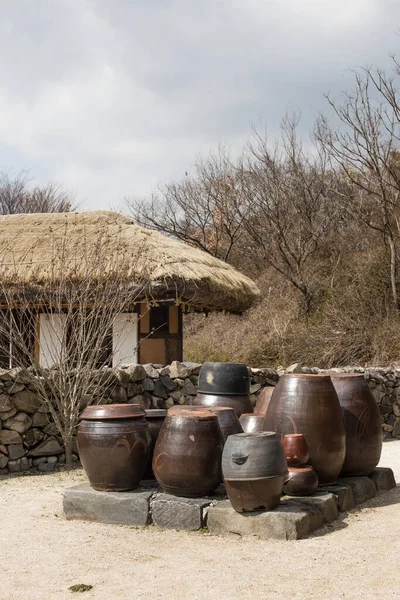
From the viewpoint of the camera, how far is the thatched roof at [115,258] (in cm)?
953

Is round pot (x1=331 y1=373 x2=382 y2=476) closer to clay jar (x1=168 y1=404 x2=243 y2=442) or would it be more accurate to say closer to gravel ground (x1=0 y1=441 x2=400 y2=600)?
gravel ground (x1=0 y1=441 x2=400 y2=600)

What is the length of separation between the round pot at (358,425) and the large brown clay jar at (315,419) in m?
0.30

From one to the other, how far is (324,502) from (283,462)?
1.54 ft

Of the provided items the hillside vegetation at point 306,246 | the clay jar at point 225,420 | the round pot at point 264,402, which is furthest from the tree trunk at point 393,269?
the clay jar at point 225,420

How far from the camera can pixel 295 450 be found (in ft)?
15.9

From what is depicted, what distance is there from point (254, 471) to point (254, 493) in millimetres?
137

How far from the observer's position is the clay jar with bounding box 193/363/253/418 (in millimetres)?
5957

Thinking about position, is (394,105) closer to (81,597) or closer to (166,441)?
(166,441)

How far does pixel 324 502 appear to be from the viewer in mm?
4633

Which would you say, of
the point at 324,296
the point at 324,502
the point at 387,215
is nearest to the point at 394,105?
the point at 387,215

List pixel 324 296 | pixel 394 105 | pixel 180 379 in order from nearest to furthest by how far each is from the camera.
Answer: pixel 180 379, pixel 394 105, pixel 324 296

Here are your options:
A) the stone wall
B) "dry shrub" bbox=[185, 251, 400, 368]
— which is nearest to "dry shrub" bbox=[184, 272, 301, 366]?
"dry shrub" bbox=[185, 251, 400, 368]

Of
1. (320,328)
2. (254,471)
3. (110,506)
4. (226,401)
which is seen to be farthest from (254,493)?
(320,328)

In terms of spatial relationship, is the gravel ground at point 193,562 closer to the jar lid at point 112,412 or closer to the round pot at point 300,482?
the round pot at point 300,482
